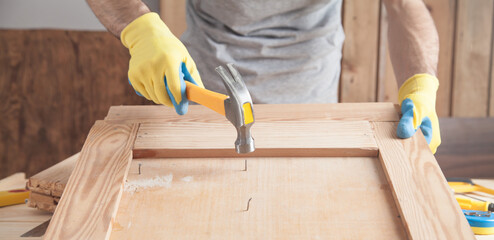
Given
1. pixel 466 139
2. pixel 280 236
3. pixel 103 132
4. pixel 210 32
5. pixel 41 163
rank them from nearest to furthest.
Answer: pixel 280 236 → pixel 103 132 → pixel 210 32 → pixel 466 139 → pixel 41 163

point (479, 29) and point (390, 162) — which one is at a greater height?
point (390, 162)

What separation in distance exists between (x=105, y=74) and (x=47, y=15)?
18.6 inches

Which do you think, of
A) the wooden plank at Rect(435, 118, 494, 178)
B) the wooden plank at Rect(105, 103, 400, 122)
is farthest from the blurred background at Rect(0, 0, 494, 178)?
the wooden plank at Rect(105, 103, 400, 122)

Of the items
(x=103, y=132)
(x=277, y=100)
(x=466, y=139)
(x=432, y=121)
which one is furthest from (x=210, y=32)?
(x=466, y=139)

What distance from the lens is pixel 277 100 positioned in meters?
1.69

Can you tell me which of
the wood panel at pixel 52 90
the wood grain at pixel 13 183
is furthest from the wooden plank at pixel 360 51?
the wood grain at pixel 13 183

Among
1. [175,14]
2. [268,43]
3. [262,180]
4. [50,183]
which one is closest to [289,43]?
[268,43]

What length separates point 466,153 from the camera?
8.68ft

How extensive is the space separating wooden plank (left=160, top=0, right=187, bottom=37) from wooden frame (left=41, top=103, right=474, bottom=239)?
5.07 ft

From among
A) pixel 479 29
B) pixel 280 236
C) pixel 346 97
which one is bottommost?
pixel 346 97

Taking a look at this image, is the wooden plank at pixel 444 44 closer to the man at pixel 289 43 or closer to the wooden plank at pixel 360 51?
the wooden plank at pixel 360 51

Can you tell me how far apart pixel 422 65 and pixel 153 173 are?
0.93m

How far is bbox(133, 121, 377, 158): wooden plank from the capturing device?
3.54ft

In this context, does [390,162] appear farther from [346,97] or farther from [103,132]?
[346,97]
